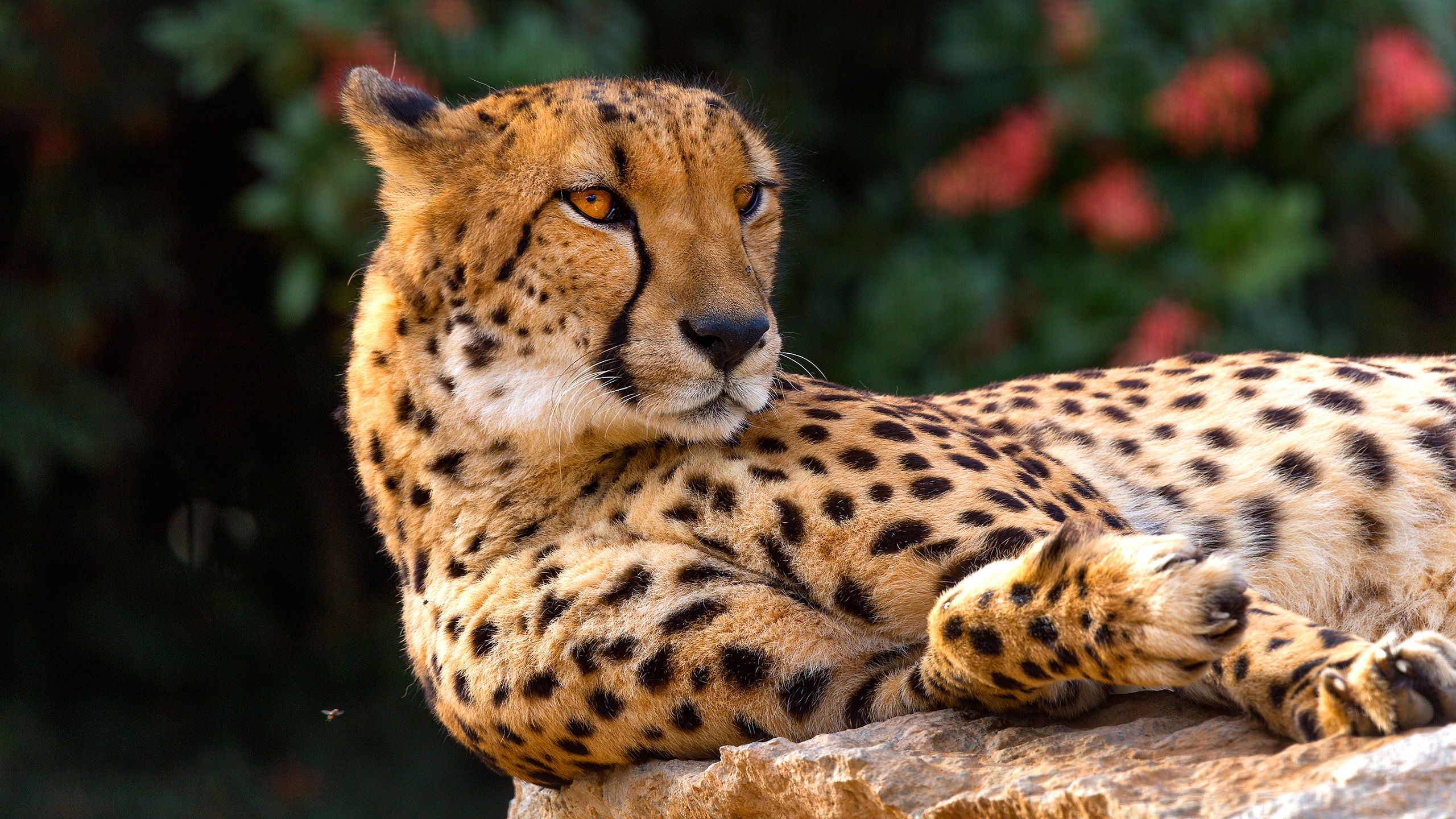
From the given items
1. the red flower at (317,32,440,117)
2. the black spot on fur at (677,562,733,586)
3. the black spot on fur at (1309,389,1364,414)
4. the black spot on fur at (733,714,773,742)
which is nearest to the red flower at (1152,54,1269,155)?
the red flower at (317,32,440,117)

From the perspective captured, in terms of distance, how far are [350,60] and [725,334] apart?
2.94 meters

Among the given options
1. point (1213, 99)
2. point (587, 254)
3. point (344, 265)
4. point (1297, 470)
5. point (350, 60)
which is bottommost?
point (1297, 470)

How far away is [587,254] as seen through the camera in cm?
216

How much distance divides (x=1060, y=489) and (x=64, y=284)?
441cm

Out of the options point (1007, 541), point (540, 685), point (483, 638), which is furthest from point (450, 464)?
point (1007, 541)

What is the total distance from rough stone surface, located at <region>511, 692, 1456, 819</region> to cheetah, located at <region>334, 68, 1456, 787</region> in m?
0.05

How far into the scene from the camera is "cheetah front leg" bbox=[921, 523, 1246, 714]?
1.53m

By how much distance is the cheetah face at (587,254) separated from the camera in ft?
6.89

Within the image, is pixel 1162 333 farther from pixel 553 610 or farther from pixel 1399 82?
pixel 553 610

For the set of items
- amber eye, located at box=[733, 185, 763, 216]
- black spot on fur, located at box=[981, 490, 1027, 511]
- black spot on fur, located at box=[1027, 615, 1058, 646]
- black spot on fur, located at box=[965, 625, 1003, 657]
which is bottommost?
black spot on fur, located at box=[965, 625, 1003, 657]

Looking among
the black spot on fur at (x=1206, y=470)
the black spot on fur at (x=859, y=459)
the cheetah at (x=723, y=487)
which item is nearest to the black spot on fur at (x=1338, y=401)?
the cheetah at (x=723, y=487)

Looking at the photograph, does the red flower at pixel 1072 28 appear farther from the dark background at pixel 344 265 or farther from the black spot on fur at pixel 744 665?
the black spot on fur at pixel 744 665

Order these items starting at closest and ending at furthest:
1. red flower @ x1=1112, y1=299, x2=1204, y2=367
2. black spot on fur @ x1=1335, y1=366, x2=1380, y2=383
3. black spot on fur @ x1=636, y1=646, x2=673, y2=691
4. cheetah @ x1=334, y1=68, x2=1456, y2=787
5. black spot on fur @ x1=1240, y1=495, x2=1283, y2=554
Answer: cheetah @ x1=334, y1=68, x2=1456, y2=787 < black spot on fur @ x1=636, y1=646, x2=673, y2=691 < black spot on fur @ x1=1240, y1=495, x2=1283, y2=554 < black spot on fur @ x1=1335, y1=366, x2=1380, y2=383 < red flower @ x1=1112, y1=299, x2=1204, y2=367

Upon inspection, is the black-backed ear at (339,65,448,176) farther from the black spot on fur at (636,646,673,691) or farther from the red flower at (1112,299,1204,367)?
the red flower at (1112,299,1204,367)
